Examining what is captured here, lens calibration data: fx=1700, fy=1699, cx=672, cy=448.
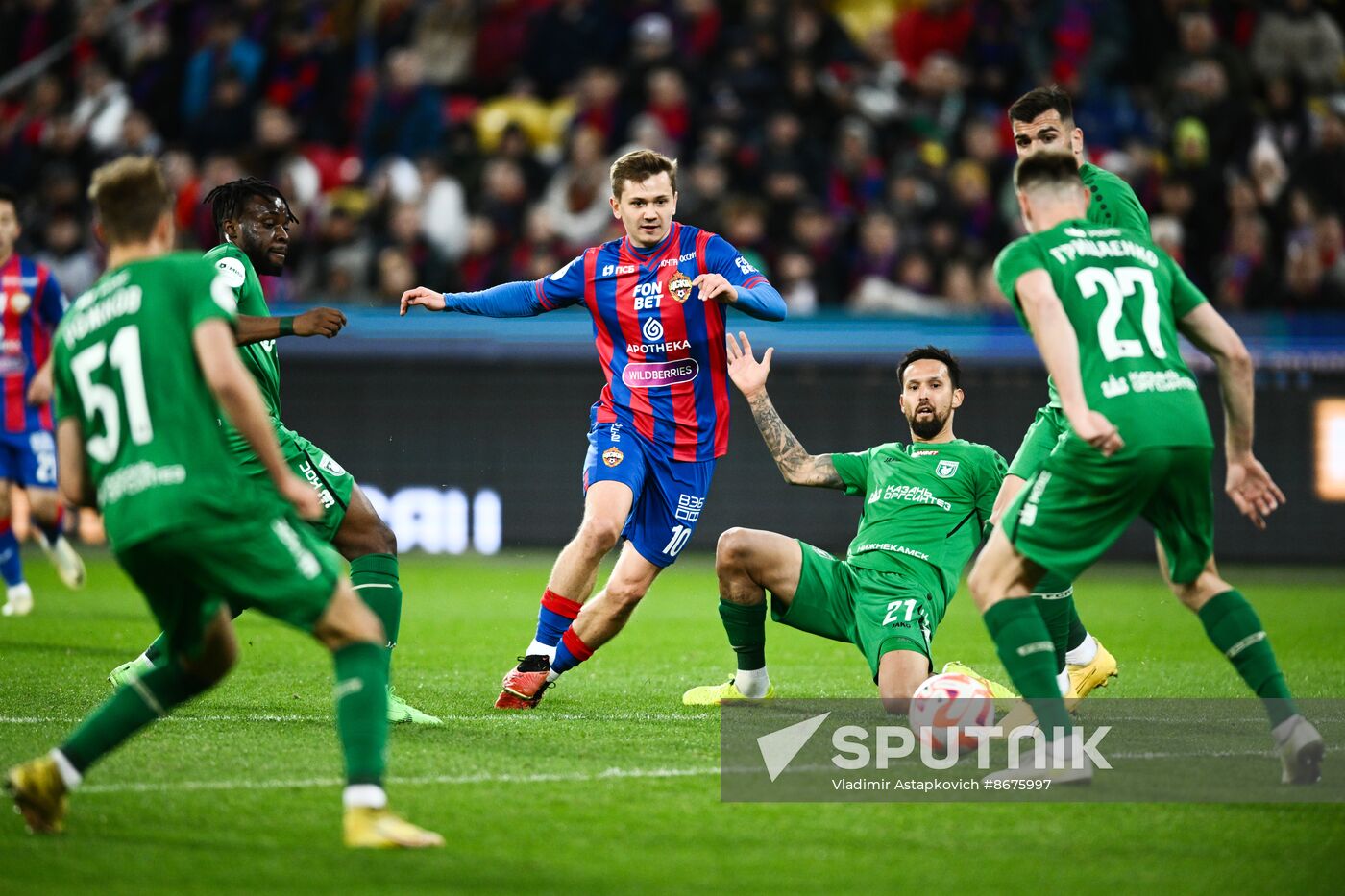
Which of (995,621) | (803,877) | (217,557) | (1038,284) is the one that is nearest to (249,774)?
(217,557)

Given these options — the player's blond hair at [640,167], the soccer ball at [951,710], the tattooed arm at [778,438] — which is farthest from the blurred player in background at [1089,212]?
the player's blond hair at [640,167]

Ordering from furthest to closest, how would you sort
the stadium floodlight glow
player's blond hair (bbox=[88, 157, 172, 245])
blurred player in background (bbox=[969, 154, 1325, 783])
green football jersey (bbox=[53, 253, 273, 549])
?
the stadium floodlight glow < blurred player in background (bbox=[969, 154, 1325, 783]) < player's blond hair (bbox=[88, 157, 172, 245]) < green football jersey (bbox=[53, 253, 273, 549])

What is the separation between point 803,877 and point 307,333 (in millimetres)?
2847

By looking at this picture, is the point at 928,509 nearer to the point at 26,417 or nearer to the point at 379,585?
the point at 379,585

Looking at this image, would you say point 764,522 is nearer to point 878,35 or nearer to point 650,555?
point 878,35

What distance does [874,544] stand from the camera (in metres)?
7.25

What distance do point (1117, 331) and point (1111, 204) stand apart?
1449mm

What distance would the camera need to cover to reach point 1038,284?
534cm

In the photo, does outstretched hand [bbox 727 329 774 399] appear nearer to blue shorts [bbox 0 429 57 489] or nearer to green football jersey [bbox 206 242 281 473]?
green football jersey [bbox 206 242 281 473]

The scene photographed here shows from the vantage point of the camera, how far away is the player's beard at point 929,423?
7.36 meters

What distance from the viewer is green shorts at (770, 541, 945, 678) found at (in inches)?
272

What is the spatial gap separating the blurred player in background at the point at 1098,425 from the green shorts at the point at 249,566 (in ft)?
7.17

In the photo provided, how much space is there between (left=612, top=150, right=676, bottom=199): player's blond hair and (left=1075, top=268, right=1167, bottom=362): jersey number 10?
2695mm

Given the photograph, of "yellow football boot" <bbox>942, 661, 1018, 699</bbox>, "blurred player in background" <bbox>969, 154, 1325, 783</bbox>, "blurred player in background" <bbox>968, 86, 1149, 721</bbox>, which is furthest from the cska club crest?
"blurred player in background" <bbox>969, 154, 1325, 783</bbox>
